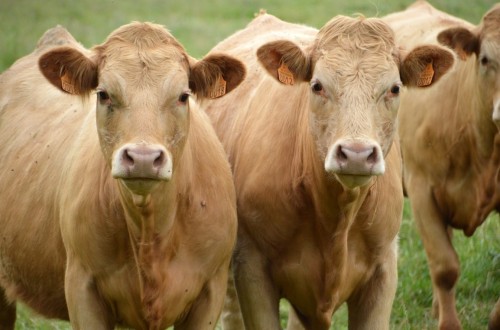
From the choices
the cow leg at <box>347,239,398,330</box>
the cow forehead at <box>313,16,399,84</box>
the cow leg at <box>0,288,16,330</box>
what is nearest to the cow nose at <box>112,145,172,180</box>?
the cow forehead at <box>313,16,399,84</box>

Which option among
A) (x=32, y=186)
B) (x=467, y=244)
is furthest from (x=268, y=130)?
(x=467, y=244)

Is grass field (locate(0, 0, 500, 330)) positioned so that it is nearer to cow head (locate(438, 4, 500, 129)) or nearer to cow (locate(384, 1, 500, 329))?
cow (locate(384, 1, 500, 329))

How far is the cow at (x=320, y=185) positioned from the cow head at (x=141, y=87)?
1.70 feet

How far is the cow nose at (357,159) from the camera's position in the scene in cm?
570

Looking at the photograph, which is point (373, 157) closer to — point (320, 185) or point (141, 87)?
point (320, 185)

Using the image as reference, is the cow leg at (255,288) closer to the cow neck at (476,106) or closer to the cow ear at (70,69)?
the cow ear at (70,69)

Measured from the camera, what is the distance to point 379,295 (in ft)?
22.7

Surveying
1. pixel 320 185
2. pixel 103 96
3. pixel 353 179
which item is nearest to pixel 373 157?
pixel 353 179

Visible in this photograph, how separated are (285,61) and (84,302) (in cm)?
175

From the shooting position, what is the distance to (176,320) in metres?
6.52

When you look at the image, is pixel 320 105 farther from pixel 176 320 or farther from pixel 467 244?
pixel 467 244

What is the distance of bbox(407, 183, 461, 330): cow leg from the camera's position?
343 inches

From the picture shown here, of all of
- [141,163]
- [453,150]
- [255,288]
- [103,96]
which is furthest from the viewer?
[453,150]

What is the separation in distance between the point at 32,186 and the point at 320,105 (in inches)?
84.5
